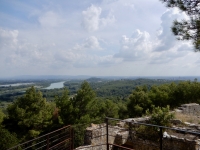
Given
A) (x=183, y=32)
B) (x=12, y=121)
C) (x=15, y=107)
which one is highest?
(x=183, y=32)

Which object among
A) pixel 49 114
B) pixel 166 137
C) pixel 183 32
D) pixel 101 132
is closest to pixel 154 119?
pixel 166 137

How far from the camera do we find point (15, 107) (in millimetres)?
18062

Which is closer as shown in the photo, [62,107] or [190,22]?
[190,22]

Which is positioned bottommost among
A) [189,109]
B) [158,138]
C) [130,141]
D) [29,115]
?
[29,115]

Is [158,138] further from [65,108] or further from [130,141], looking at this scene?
[65,108]

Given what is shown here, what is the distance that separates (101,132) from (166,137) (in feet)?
7.75

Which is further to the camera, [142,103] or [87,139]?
[142,103]

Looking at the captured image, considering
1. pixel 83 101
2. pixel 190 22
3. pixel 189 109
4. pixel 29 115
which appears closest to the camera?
pixel 190 22

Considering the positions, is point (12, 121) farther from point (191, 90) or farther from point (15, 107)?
point (191, 90)

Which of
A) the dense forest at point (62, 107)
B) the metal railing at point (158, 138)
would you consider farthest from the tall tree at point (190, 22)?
the dense forest at point (62, 107)

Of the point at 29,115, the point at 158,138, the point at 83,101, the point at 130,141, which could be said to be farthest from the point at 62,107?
the point at 158,138

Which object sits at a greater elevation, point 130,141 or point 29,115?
point 130,141

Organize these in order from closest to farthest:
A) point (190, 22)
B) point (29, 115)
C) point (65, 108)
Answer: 1. point (190, 22)
2. point (29, 115)
3. point (65, 108)

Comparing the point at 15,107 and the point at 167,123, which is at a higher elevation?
the point at 167,123
